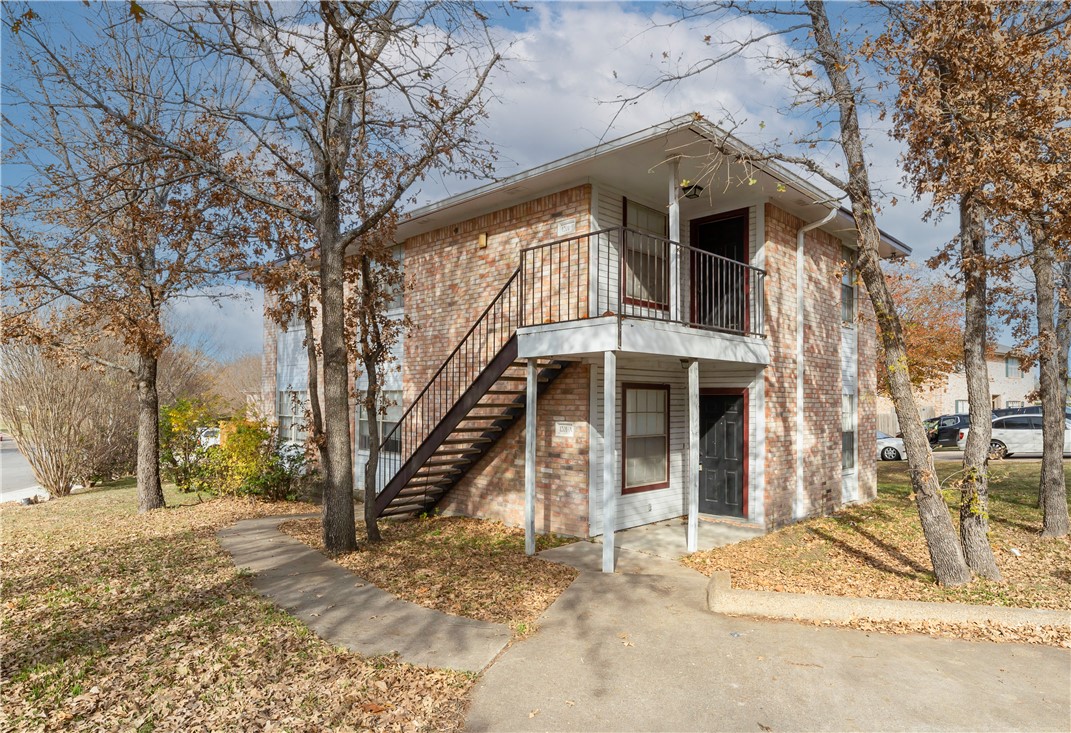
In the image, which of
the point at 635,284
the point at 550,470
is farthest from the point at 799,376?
the point at 550,470

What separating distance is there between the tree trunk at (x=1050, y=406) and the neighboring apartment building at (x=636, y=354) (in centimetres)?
320

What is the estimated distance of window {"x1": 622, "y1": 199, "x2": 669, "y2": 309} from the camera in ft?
32.2

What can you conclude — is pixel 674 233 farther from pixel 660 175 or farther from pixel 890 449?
pixel 890 449

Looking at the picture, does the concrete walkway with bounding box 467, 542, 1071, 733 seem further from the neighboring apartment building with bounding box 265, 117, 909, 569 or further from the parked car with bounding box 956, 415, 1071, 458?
the parked car with bounding box 956, 415, 1071, 458

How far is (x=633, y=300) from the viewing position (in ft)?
29.5

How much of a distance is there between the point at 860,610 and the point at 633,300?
5072mm

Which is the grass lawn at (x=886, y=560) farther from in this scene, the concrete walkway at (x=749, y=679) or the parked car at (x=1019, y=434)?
the parked car at (x=1019, y=434)

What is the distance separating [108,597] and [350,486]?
2.89m

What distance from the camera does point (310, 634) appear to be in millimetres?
5105

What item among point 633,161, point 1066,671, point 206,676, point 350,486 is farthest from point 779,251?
point 206,676

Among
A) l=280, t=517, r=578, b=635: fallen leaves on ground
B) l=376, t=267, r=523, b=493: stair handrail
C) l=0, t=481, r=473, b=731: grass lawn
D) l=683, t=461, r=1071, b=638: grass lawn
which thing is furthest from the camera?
l=376, t=267, r=523, b=493: stair handrail

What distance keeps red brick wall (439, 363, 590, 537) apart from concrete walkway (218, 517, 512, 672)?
10.9 ft

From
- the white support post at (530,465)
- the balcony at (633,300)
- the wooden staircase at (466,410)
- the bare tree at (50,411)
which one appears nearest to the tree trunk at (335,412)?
the wooden staircase at (466,410)

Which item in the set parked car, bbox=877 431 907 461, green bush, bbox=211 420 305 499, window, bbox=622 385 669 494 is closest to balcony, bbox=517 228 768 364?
window, bbox=622 385 669 494
